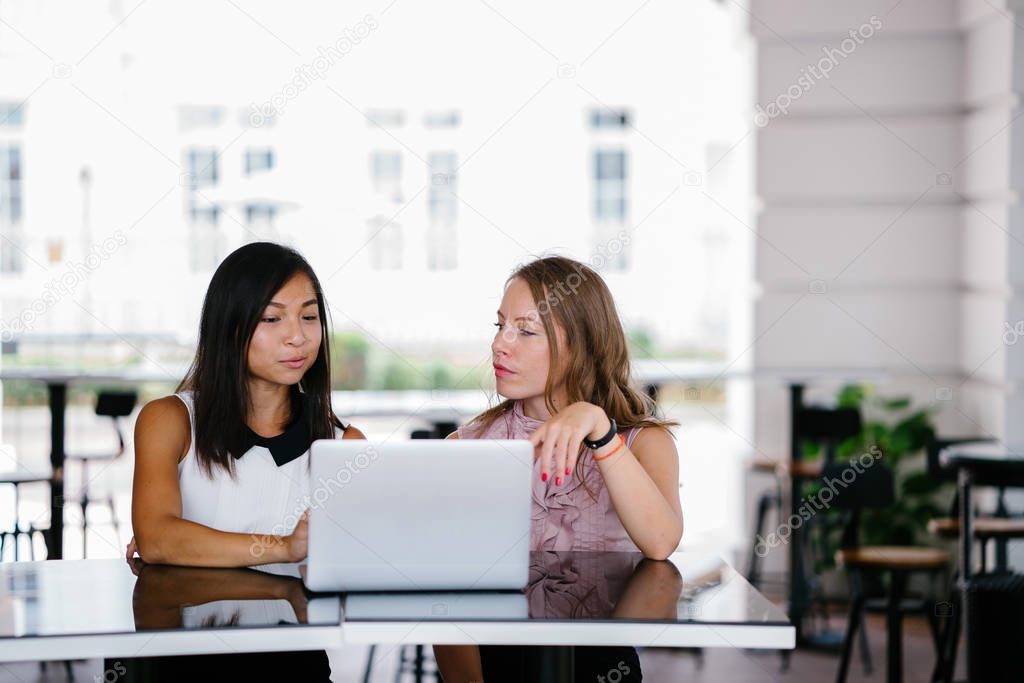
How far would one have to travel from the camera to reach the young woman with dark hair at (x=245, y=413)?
2.03 metres

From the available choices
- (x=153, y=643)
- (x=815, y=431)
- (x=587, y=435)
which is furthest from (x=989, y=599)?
(x=153, y=643)

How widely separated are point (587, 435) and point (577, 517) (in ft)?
1.07

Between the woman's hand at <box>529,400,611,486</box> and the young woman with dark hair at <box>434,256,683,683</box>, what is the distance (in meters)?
0.04

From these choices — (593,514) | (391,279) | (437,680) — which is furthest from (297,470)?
(391,279)

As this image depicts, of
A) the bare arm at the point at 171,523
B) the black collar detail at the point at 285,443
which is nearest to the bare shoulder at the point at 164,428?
the bare arm at the point at 171,523

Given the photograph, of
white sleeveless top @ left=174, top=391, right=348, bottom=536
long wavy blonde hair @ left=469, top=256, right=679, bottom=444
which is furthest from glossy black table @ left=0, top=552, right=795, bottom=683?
long wavy blonde hair @ left=469, top=256, right=679, bottom=444

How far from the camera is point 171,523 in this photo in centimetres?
189

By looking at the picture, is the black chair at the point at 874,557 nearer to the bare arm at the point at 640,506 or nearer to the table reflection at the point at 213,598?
the bare arm at the point at 640,506

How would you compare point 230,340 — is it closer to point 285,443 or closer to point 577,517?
point 285,443

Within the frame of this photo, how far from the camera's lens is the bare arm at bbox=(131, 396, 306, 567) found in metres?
1.82

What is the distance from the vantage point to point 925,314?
201 inches

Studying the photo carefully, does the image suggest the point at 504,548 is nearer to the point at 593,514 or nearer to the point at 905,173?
the point at 593,514

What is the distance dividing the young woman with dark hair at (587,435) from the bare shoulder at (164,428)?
0.52 meters

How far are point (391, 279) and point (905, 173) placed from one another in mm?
6044
